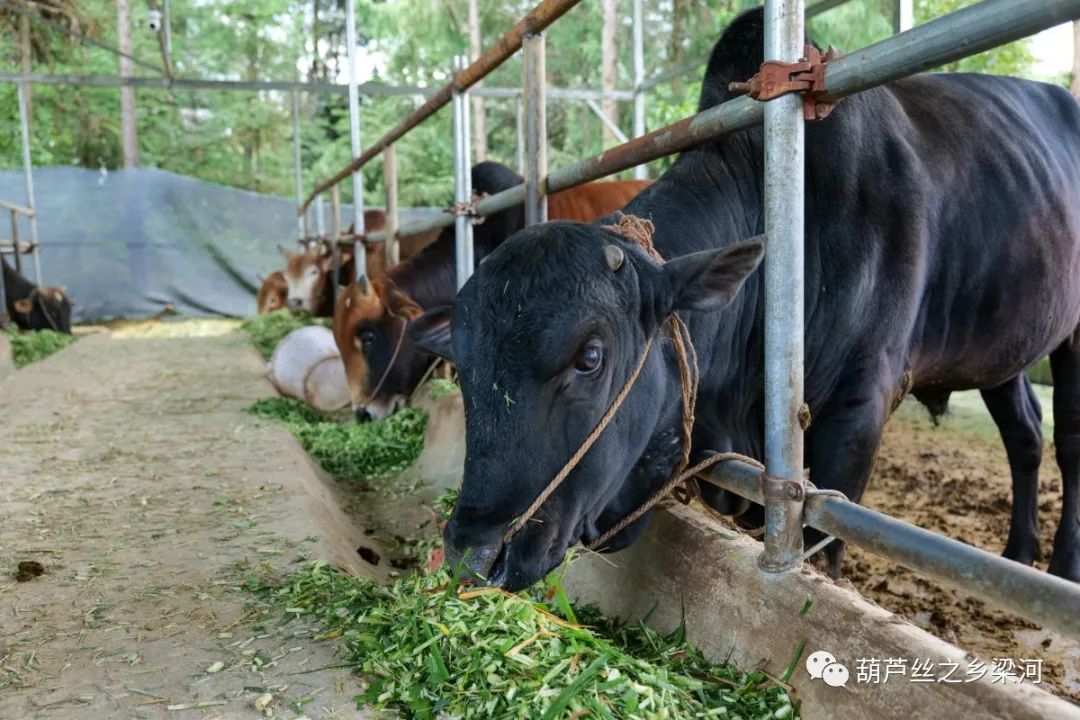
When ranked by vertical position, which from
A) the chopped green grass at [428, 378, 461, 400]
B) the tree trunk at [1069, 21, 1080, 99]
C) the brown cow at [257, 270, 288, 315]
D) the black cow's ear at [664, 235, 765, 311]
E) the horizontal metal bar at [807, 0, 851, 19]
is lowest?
the chopped green grass at [428, 378, 461, 400]

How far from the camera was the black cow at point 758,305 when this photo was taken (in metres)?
2.00

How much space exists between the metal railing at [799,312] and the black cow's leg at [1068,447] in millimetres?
2331

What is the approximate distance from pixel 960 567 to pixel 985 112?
2332 millimetres

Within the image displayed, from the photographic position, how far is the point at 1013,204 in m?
3.08

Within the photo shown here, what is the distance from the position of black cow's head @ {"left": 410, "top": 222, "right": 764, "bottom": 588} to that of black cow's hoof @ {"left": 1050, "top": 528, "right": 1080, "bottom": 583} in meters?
2.54

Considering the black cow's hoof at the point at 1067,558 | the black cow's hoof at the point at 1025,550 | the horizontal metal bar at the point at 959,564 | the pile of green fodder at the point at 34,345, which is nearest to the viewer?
the horizontal metal bar at the point at 959,564

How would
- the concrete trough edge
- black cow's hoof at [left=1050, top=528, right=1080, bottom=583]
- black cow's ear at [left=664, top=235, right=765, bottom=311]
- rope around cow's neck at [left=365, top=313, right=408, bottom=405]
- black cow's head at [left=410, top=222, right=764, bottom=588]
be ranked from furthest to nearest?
rope around cow's neck at [left=365, top=313, right=408, bottom=405], black cow's hoof at [left=1050, top=528, right=1080, bottom=583], black cow's ear at [left=664, top=235, right=765, bottom=311], black cow's head at [left=410, top=222, right=764, bottom=588], the concrete trough edge

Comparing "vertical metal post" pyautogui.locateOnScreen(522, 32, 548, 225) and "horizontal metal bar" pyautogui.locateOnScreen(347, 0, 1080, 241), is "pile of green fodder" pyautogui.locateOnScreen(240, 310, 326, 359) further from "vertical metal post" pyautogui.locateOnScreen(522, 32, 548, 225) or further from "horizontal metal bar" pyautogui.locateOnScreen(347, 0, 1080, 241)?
"horizontal metal bar" pyautogui.locateOnScreen(347, 0, 1080, 241)

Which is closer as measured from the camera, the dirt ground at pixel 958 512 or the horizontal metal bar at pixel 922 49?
the horizontal metal bar at pixel 922 49

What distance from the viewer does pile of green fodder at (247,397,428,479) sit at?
17.4ft

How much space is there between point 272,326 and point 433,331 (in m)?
9.67

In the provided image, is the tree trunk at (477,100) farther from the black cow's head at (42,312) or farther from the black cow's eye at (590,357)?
the black cow's eye at (590,357)

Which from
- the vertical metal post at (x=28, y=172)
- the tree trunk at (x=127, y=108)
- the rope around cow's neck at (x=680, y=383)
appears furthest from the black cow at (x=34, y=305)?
the rope around cow's neck at (x=680, y=383)

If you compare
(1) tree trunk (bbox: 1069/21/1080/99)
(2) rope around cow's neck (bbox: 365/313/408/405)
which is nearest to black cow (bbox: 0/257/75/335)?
(2) rope around cow's neck (bbox: 365/313/408/405)
